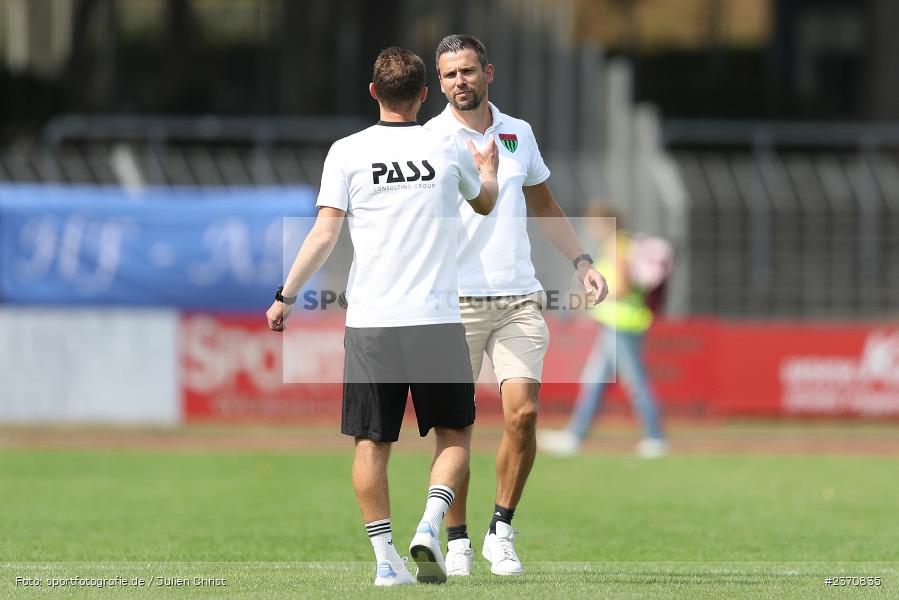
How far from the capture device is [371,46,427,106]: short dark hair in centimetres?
711

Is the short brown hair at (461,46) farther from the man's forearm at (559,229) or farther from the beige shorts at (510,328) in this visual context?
the beige shorts at (510,328)

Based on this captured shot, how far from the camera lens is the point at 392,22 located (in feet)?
99.7

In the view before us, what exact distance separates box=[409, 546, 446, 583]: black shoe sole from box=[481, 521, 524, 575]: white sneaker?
2.11 feet

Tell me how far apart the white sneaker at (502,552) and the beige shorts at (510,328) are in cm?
68

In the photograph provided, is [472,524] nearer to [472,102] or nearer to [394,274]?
[472,102]

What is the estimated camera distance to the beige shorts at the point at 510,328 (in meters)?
8.09

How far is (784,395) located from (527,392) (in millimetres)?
11887

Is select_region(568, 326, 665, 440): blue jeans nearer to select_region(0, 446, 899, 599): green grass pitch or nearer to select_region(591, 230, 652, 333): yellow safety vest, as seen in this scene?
select_region(591, 230, 652, 333): yellow safety vest

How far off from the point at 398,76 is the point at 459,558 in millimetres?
2221

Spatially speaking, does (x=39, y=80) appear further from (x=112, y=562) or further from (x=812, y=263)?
(x=112, y=562)

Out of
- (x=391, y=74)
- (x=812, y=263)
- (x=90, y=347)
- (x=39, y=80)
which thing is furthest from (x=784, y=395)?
(x=39, y=80)

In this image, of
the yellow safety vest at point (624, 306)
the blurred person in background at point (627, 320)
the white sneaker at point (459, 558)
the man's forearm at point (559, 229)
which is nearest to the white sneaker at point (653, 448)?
the blurred person in background at point (627, 320)

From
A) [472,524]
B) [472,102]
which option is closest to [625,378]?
[472,524]

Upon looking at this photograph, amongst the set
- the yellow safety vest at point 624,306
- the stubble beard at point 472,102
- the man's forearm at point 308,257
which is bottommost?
the yellow safety vest at point 624,306
